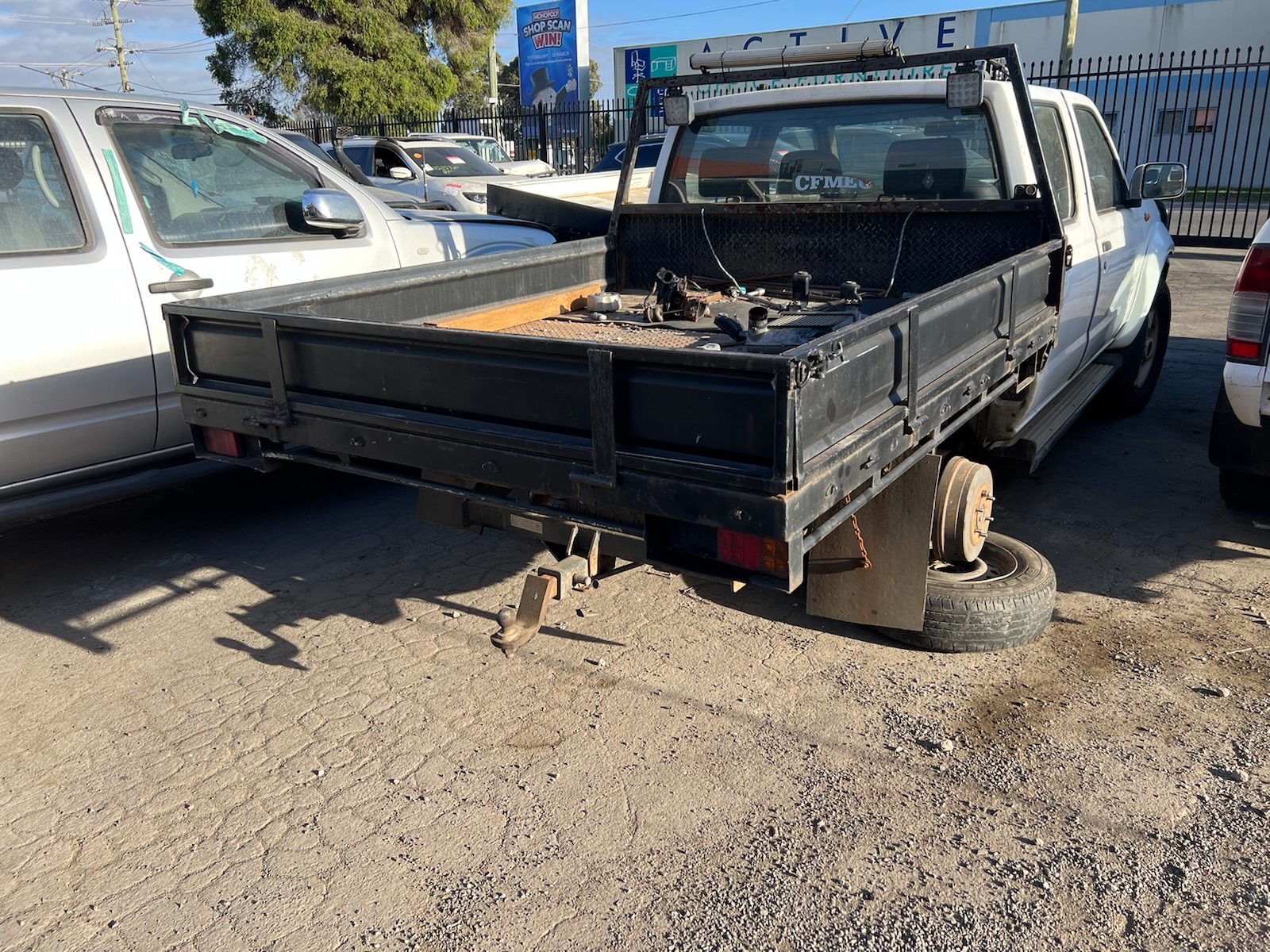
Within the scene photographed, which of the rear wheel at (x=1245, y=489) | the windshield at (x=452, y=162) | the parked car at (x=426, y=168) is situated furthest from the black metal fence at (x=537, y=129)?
the rear wheel at (x=1245, y=489)

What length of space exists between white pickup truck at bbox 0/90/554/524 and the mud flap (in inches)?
120

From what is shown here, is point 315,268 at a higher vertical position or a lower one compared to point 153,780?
higher

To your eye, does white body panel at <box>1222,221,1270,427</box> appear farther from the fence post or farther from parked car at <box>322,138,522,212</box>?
the fence post

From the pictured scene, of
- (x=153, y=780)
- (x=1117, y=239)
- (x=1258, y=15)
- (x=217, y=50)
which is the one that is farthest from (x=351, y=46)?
(x=153, y=780)

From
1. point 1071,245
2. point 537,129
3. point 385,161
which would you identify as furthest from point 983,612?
point 537,129

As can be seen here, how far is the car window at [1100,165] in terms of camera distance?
545cm

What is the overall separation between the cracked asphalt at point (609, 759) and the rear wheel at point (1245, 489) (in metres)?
0.12

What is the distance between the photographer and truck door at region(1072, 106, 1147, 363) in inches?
209

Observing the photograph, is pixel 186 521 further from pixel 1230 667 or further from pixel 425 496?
pixel 1230 667

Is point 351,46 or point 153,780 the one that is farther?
point 351,46

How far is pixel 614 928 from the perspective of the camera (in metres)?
2.49

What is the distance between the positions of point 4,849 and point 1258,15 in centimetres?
3363

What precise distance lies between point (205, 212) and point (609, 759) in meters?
3.39

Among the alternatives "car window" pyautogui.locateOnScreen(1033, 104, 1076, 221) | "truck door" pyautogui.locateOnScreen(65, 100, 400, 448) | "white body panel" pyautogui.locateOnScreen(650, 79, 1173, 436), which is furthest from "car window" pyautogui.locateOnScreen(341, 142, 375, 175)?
"car window" pyautogui.locateOnScreen(1033, 104, 1076, 221)
